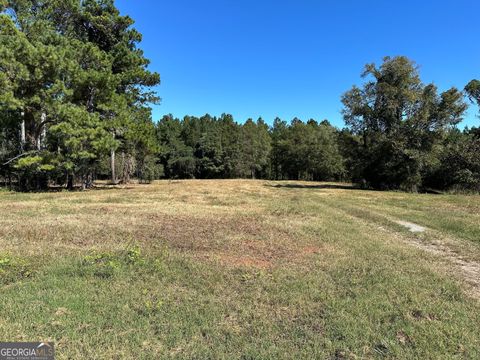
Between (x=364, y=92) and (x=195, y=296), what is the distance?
31315 mm

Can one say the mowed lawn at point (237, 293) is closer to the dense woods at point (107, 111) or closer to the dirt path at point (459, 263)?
the dirt path at point (459, 263)

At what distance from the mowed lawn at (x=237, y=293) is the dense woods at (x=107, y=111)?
13.4 metres

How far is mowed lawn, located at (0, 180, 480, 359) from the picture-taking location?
3.62 metres

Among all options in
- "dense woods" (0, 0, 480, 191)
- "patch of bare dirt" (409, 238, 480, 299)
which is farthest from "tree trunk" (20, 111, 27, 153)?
"patch of bare dirt" (409, 238, 480, 299)

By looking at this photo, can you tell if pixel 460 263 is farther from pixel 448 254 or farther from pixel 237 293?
pixel 237 293

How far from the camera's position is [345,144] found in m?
34.8

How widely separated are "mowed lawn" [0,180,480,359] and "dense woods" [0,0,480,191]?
44.1ft

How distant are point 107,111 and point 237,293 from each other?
24.1m

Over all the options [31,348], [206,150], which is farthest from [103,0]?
[206,150]

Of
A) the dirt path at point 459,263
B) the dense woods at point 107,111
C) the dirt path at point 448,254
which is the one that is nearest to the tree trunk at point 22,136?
the dense woods at point 107,111

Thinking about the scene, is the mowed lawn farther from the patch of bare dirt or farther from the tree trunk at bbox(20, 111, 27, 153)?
the tree trunk at bbox(20, 111, 27, 153)

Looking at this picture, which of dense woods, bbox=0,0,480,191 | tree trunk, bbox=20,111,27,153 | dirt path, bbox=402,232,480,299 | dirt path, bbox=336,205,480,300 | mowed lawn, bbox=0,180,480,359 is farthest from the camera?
tree trunk, bbox=20,111,27,153

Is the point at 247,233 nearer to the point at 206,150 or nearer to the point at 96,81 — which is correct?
the point at 96,81

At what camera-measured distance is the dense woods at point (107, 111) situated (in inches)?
815
